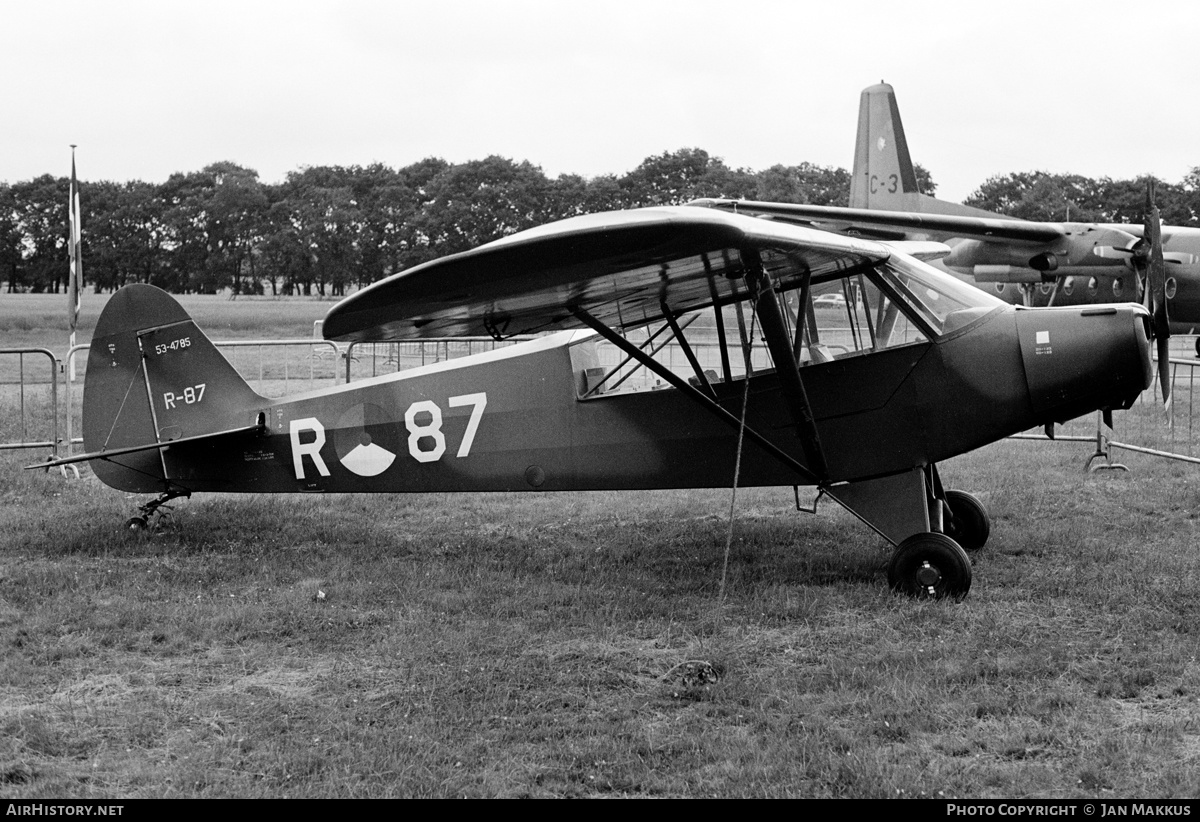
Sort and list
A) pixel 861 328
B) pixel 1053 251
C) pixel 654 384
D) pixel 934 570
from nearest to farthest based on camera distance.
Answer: pixel 934 570
pixel 861 328
pixel 654 384
pixel 1053 251

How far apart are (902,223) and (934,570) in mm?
11632

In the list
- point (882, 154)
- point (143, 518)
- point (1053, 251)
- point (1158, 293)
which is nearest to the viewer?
point (1158, 293)

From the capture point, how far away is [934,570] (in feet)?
21.8

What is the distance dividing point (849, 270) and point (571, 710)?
3689 mm

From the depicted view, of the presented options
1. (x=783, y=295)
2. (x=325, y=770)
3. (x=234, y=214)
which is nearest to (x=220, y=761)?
(x=325, y=770)

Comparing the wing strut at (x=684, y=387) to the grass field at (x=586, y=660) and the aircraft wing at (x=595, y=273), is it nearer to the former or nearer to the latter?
the aircraft wing at (x=595, y=273)

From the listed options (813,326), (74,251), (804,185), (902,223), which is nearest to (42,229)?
(804,185)

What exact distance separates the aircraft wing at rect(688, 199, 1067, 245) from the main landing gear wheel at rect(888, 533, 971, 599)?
334 inches

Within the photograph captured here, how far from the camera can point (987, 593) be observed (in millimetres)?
6891

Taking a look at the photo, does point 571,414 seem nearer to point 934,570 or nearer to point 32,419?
point 934,570

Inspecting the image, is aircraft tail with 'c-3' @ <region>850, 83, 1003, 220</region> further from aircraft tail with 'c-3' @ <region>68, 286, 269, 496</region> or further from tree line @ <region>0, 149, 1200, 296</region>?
tree line @ <region>0, 149, 1200, 296</region>

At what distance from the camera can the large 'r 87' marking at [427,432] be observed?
26.5 ft

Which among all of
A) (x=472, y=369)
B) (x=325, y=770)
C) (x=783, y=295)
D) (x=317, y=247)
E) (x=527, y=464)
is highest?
(x=317, y=247)

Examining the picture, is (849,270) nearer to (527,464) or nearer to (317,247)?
(527,464)
